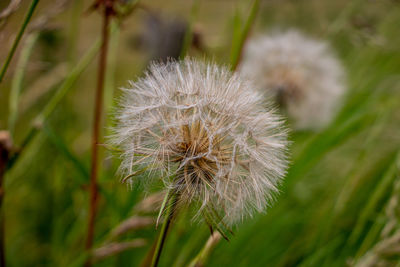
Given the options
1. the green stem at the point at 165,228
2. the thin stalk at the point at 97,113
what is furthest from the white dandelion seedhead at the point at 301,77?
the green stem at the point at 165,228

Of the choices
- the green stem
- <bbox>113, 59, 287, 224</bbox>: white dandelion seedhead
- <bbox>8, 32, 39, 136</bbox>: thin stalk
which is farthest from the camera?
<bbox>8, 32, 39, 136</bbox>: thin stalk

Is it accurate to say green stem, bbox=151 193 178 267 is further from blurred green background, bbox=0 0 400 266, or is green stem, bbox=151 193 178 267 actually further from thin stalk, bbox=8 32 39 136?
thin stalk, bbox=8 32 39 136

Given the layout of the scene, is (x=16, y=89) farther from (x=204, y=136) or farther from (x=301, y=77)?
(x=301, y=77)

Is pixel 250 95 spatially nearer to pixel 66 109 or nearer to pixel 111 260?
pixel 111 260

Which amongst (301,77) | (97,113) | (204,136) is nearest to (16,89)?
(97,113)

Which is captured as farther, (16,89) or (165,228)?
(16,89)

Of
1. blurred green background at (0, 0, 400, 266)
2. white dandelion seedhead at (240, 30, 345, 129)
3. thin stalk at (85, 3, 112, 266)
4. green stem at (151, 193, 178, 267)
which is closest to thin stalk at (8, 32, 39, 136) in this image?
blurred green background at (0, 0, 400, 266)

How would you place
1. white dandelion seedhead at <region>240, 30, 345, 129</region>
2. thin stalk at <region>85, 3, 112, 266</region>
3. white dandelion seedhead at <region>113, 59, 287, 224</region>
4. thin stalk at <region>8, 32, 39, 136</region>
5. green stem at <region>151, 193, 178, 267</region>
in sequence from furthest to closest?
white dandelion seedhead at <region>240, 30, 345, 129</region>
thin stalk at <region>8, 32, 39, 136</region>
thin stalk at <region>85, 3, 112, 266</region>
white dandelion seedhead at <region>113, 59, 287, 224</region>
green stem at <region>151, 193, 178, 267</region>
